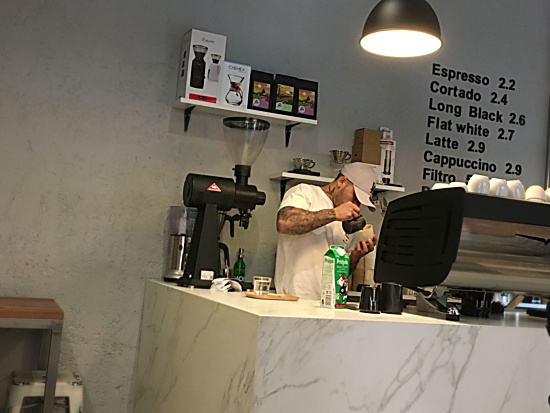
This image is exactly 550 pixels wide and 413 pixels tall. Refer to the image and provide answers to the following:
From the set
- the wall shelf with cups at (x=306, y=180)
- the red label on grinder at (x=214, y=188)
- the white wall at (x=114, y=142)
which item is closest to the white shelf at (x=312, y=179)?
the wall shelf with cups at (x=306, y=180)

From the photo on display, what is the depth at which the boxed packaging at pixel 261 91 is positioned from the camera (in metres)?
3.50

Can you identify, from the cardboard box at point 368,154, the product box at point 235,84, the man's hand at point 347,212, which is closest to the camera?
the man's hand at point 347,212

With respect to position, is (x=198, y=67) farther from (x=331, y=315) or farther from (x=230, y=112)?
(x=331, y=315)

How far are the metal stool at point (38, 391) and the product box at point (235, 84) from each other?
5.17 ft

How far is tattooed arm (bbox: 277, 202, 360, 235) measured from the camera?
303 centimetres

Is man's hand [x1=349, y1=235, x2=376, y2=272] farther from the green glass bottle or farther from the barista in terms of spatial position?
the green glass bottle

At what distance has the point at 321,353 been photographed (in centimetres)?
186

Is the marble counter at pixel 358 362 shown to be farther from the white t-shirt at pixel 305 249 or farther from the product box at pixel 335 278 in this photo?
the white t-shirt at pixel 305 249

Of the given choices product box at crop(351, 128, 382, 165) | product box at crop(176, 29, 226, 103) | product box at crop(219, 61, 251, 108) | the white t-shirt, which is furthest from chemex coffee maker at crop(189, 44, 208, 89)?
product box at crop(351, 128, 382, 165)

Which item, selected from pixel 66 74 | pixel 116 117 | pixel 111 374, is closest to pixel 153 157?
pixel 116 117

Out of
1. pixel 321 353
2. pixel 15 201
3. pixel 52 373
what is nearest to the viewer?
pixel 321 353

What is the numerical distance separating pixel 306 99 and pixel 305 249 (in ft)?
2.95

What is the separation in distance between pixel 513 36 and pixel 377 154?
154 cm

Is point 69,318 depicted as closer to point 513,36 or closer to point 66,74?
point 66,74
